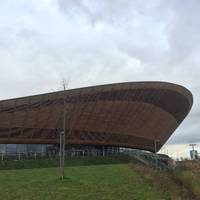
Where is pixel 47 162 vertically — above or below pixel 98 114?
below

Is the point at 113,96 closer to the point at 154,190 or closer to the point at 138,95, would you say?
the point at 138,95

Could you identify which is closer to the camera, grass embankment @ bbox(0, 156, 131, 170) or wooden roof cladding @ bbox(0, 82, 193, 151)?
grass embankment @ bbox(0, 156, 131, 170)

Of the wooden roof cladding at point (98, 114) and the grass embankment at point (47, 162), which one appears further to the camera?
the wooden roof cladding at point (98, 114)

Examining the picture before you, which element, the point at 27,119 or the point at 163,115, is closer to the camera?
the point at 27,119

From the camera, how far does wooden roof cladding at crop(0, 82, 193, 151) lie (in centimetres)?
5350

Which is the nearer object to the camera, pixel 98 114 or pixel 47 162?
pixel 47 162

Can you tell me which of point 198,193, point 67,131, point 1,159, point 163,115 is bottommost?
point 198,193

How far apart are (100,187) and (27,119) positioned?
37.1 metres

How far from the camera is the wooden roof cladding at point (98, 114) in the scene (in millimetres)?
53500

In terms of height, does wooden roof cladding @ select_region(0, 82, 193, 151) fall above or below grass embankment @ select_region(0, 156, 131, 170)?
above

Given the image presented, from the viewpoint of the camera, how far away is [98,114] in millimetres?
60094

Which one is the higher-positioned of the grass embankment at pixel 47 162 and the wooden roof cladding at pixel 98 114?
the wooden roof cladding at pixel 98 114

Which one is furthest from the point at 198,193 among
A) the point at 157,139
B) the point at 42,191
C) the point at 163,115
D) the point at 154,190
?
the point at 157,139

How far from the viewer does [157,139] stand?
79.6 meters
